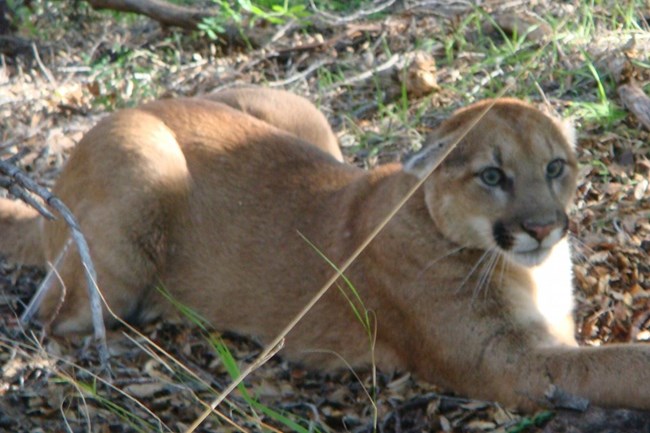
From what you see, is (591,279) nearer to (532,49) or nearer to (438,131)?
(438,131)

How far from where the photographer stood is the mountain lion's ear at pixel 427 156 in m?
4.43

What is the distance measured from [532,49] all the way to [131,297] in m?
3.08

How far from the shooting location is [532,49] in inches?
269

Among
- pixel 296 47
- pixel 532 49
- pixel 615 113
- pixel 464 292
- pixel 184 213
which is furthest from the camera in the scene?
pixel 296 47

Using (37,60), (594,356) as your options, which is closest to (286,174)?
(594,356)

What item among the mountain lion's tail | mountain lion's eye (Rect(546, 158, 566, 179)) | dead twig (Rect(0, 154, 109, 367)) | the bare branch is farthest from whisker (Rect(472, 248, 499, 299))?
the bare branch

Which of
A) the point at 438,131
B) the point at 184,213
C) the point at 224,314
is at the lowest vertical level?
the point at 224,314

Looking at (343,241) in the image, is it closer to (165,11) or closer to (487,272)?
(487,272)

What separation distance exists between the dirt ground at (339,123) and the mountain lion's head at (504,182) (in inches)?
18.8

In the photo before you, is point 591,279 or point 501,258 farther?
point 591,279

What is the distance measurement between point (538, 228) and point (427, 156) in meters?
0.55

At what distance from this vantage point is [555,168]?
14.6 ft

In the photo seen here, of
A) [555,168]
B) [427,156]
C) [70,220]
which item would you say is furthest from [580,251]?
[70,220]

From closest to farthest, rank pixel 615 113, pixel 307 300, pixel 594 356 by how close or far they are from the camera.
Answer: pixel 594 356
pixel 307 300
pixel 615 113
